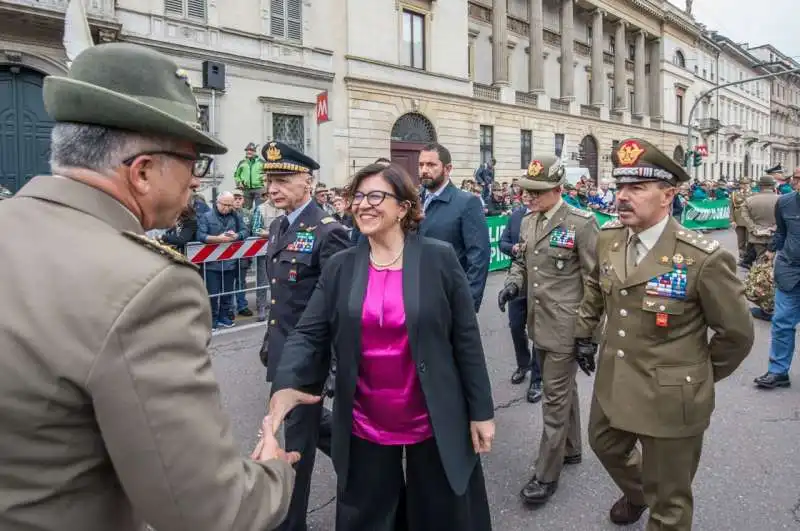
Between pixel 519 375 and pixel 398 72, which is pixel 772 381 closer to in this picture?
pixel 519 375

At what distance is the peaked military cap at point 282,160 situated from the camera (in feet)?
12.1

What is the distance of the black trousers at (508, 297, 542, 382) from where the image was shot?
565 centimetres

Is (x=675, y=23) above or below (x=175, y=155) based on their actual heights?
above

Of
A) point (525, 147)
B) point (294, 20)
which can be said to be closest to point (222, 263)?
point (294, 20)

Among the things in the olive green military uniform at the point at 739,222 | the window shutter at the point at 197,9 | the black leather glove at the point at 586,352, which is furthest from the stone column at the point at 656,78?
the black leather glove at the point at 586,352

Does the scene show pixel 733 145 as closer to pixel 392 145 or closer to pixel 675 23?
pixel 675 23

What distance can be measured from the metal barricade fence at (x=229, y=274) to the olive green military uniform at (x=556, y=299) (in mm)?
5451

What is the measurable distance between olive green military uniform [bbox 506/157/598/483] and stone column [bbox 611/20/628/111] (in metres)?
39.1

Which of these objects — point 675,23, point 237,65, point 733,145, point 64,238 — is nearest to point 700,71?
point 675,23

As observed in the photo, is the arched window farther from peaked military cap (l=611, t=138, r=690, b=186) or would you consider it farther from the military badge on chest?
the military badge on chest

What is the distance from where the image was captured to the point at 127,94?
1.33m

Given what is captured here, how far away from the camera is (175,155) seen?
4.58 ft

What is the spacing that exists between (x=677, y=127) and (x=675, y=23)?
808 centimetres

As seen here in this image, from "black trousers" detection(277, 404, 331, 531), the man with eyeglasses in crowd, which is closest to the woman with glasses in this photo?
"black trousers" detection(277, 404, 331, 531)
